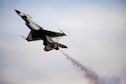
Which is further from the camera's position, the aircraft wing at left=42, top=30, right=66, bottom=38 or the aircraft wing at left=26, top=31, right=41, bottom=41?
the aircraft wing at left=26, top=31, right=41, bottom=41

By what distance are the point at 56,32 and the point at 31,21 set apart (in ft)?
3.83

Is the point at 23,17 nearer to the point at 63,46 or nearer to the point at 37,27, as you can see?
the point at 37,27

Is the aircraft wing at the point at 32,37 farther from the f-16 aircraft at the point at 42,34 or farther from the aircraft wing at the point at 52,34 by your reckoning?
the aircraft wing at the point at 52,34

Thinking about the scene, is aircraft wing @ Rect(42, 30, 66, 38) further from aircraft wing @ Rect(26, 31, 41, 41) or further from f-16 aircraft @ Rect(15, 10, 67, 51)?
aircraft wing @ Rect(26, 31, 41, 41)

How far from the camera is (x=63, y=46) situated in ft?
43.0

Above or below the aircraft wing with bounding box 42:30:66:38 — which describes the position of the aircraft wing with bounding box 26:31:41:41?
below

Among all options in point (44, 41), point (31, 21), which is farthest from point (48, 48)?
point (31, 21)

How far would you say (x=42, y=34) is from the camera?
13.3 metres

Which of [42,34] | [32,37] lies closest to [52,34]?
[42,34]

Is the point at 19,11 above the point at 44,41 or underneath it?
above

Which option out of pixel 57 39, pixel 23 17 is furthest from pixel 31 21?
pixel 57 39

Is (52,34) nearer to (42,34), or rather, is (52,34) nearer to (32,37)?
(42,34)

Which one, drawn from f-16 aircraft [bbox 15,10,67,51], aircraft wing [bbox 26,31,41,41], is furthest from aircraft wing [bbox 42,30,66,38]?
aircraft wing [bbox 26,31,41,41]

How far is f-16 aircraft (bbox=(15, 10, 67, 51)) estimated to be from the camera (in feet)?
43.1
